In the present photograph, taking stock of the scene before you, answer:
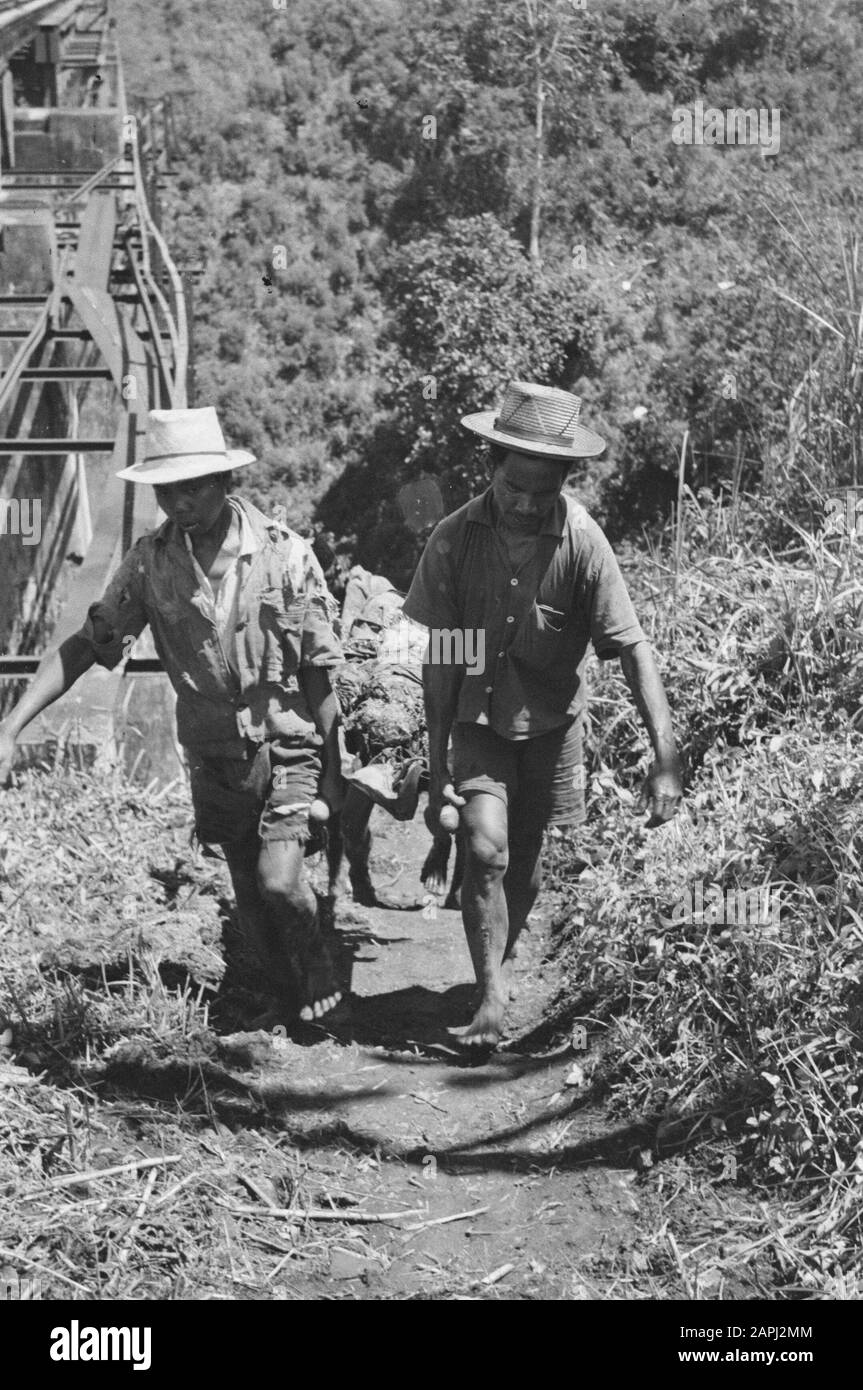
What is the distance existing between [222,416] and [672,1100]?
10018mm

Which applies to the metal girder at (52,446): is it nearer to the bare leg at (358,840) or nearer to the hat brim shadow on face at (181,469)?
the bare leg at (358,840)

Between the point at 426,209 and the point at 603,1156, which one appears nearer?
the point at 603,1156

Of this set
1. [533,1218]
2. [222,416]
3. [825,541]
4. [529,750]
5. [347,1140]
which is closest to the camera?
[533,1218]

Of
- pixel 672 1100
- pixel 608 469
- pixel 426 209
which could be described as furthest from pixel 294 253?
pixel 672 1100

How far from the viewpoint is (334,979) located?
5.43 m

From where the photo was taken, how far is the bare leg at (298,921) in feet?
15.8

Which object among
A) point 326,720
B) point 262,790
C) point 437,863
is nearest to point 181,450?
point 326,720

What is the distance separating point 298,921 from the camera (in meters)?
4.96

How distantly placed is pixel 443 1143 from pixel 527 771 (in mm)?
1185

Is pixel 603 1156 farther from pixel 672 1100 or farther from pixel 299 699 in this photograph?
pixel 299 699

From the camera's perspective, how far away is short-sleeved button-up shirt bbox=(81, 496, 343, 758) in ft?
15.3

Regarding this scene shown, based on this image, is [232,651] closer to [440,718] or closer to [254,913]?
[440,718]

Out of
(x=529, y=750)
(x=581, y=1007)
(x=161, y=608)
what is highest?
(x=161, y=608)
